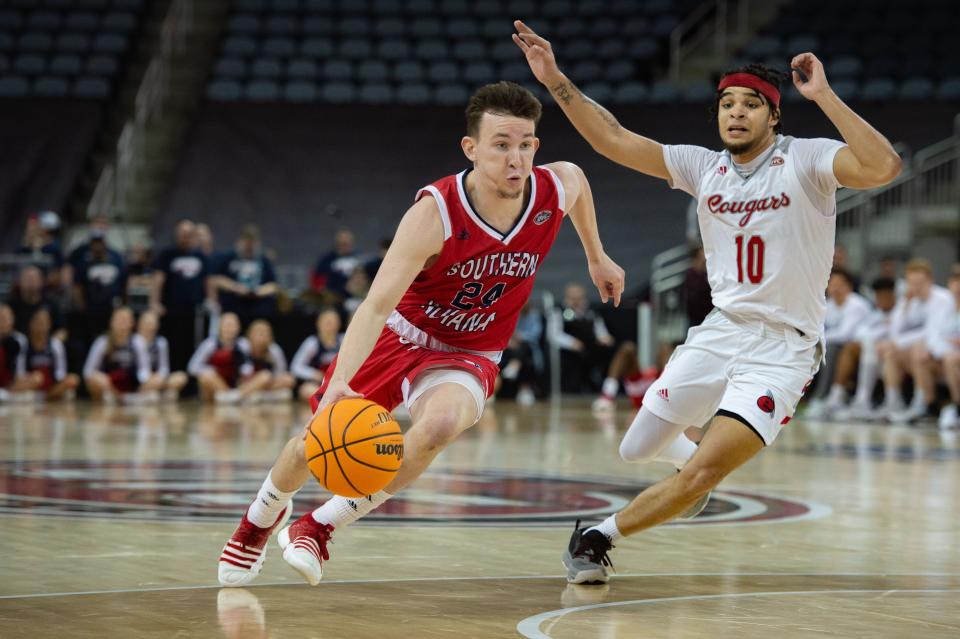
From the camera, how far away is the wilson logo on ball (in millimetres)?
4297

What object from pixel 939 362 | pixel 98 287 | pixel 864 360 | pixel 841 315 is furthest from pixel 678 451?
pixel 98 287

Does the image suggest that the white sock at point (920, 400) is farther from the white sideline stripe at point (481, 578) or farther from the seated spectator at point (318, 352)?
the white sideline stripe at point (481, 578)

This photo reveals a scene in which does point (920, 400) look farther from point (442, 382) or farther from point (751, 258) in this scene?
point (442, 382)

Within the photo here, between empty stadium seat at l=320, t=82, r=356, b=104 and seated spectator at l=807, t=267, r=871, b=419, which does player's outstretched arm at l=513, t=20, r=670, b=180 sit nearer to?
seated spectator at l=807, t=267, r=871, b=419

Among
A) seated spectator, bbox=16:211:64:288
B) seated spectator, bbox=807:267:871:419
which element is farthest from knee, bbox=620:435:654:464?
seated spectator, bbox=16:211:64:288

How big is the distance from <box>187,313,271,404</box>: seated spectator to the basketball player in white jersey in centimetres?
1113

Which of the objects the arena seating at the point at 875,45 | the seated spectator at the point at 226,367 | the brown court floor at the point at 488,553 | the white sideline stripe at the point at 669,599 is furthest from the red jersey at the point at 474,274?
the arena seating at the point at 875,45

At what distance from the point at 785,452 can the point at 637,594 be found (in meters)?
6.06

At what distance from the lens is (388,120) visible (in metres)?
21.6

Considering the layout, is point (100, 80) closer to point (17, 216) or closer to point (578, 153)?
point (17, 216)

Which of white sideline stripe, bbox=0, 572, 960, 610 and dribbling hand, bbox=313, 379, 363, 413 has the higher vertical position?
dribbling hand, bbox=313, 379, 363, 413

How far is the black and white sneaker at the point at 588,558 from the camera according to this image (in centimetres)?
475

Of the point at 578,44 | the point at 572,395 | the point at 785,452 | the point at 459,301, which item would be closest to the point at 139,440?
the point at 785,452

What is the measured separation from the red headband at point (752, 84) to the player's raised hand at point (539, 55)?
62cm
